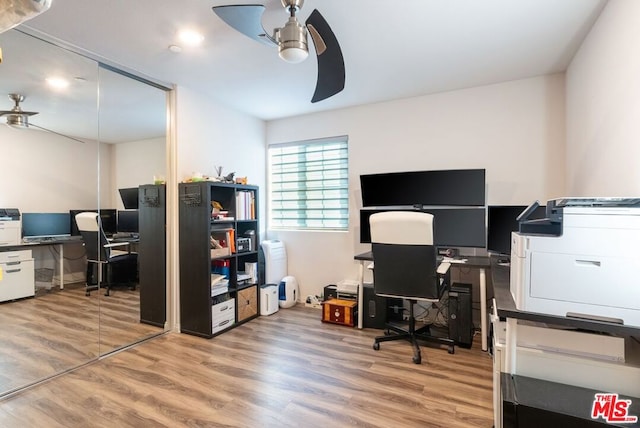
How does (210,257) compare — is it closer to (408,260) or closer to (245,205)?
(245,205)

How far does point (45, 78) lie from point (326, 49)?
2160 mm

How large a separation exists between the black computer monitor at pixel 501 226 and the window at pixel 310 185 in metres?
1.63

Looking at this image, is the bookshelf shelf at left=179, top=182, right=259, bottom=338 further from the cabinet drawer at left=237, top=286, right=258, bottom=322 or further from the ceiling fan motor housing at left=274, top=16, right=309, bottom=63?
the ceiling fan motor housing at left=274, top=16, right=309, bottom=63

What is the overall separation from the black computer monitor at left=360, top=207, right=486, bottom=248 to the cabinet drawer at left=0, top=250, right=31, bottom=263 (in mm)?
3305

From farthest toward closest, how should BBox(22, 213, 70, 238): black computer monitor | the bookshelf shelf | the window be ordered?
the window < the bookshelf shelf < BBox(22, 213, 70, 238): black computer monitor

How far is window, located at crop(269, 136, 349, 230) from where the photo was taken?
4.03 m

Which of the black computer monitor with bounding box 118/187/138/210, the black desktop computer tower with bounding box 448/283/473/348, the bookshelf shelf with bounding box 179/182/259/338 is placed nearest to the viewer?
the black desktop computer tower with bounding box 448/283/473/348

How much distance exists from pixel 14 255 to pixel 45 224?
304mm

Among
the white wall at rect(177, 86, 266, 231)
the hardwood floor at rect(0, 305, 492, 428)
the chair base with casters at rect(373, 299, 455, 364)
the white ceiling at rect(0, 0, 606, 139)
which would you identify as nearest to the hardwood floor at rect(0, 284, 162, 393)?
the hardwood floor at rect(0, 305, 492, 428)

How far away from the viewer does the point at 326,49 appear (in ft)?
5.84

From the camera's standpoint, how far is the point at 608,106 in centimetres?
192

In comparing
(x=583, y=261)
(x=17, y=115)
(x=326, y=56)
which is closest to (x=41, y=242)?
(x=17, y=115)

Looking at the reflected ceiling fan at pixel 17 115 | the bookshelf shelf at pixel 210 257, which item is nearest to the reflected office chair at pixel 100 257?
the bookshelf shelf at pixel 210 257

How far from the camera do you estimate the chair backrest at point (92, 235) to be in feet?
8.56
